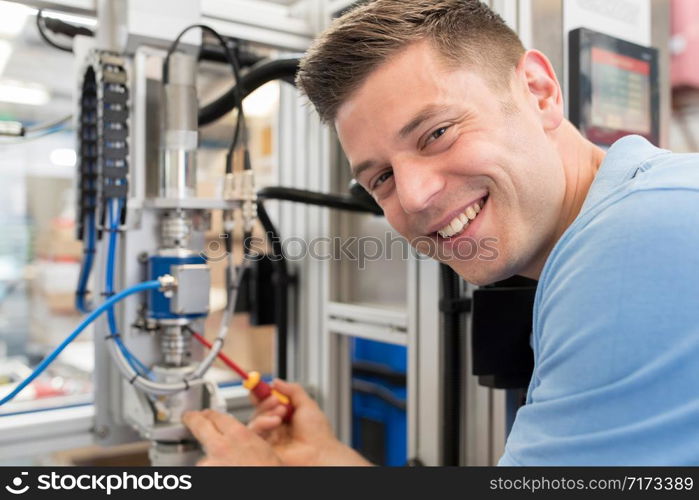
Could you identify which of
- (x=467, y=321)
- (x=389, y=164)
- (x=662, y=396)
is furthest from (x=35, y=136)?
(x=662, y=396)

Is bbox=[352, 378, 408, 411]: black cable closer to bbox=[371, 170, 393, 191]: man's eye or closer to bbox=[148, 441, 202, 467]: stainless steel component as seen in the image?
bbox=[148, 441, 202, 467]: stainless steel component

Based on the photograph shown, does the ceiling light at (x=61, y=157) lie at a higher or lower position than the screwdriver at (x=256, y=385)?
higher

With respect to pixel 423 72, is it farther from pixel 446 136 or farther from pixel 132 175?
pixel 132 175

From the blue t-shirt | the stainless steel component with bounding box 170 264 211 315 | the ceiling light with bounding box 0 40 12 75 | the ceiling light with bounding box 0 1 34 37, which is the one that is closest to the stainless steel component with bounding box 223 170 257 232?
the stainless steel component with bounding box 170 264 211 315

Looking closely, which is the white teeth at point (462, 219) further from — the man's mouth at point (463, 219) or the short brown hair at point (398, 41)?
the short brown hair at point (398, 41)

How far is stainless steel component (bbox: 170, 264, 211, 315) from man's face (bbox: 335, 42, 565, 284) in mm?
399

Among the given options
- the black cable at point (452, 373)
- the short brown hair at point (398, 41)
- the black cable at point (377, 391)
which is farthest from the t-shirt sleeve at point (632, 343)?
the black cable at point (377, 391)

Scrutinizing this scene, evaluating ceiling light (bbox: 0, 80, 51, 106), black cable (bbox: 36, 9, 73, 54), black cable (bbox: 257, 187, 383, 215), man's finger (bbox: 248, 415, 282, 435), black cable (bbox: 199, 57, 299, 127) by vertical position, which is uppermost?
ceiling light (bbox: 0, 80, 51, 106)

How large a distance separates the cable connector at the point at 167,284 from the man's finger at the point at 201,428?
0.23 m

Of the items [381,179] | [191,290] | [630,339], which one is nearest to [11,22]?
[191,290]

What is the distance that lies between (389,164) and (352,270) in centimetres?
73

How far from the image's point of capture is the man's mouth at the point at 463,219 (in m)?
0.79

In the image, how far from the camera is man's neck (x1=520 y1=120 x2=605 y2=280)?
83cm

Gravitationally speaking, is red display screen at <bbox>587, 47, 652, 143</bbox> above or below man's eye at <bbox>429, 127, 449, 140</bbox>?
above
